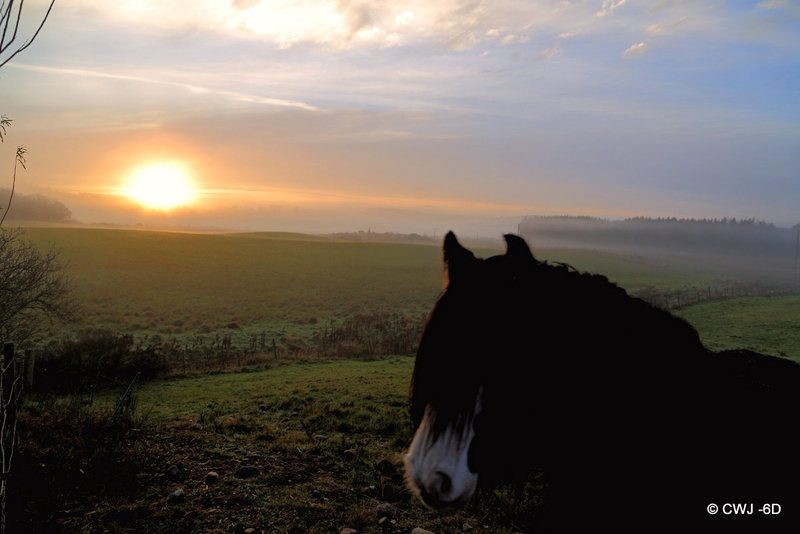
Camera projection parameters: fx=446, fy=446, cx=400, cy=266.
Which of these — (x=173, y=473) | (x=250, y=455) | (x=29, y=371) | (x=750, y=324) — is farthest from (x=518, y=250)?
(x=750, y=324)

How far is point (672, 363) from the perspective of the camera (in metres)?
2.34

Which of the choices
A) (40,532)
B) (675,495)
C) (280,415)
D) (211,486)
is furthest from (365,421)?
(675,495)

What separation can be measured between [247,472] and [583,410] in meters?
6.56

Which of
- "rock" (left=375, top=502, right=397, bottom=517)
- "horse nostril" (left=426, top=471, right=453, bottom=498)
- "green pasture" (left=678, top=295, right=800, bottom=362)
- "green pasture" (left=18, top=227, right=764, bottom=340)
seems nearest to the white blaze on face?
"horse nostril" (left=426, top=471, right=453, bottom=498)

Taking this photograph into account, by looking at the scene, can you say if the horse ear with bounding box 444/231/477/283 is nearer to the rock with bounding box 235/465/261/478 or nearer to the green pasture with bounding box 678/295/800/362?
the rock with bounding box 235/465/261/478

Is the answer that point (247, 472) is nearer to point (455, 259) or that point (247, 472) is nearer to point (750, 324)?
point (455, 259)

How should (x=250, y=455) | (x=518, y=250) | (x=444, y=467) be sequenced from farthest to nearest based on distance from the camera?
(x=250, y=455)
(x=518, y=250)
(x=444, y=467)

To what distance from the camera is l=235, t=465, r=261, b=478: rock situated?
7.09m

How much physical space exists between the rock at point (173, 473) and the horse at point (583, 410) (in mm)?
6277

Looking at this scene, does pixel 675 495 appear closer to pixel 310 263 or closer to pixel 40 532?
pixel 40 532

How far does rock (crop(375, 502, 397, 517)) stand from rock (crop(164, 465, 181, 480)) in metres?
3.19

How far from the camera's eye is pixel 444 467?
1.86m

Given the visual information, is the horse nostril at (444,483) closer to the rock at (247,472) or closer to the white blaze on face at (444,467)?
the white blaze on face at (444,467)

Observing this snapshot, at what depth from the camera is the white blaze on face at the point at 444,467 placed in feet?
6.08
